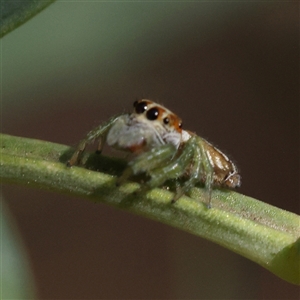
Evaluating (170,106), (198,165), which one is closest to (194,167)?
(198,165)

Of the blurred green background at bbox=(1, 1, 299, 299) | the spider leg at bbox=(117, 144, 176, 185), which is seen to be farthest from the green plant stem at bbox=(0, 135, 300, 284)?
the blurred green background at bbox=(1, 1, 299, 299)

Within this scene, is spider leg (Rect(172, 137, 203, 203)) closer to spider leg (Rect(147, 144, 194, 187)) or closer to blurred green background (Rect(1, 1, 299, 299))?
spider leg (Rect(147, 144, 194, 187))

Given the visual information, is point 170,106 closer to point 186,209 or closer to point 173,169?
point 173,169

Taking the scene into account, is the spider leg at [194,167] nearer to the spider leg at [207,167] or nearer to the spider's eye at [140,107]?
the spider leg at [207,167]

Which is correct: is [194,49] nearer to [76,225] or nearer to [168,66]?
[168,66]

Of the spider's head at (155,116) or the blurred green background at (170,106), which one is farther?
the blurred green background at (170,106)

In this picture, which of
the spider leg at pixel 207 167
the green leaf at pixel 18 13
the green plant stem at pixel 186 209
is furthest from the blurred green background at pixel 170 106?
the green plant stem at pixel 186 209
